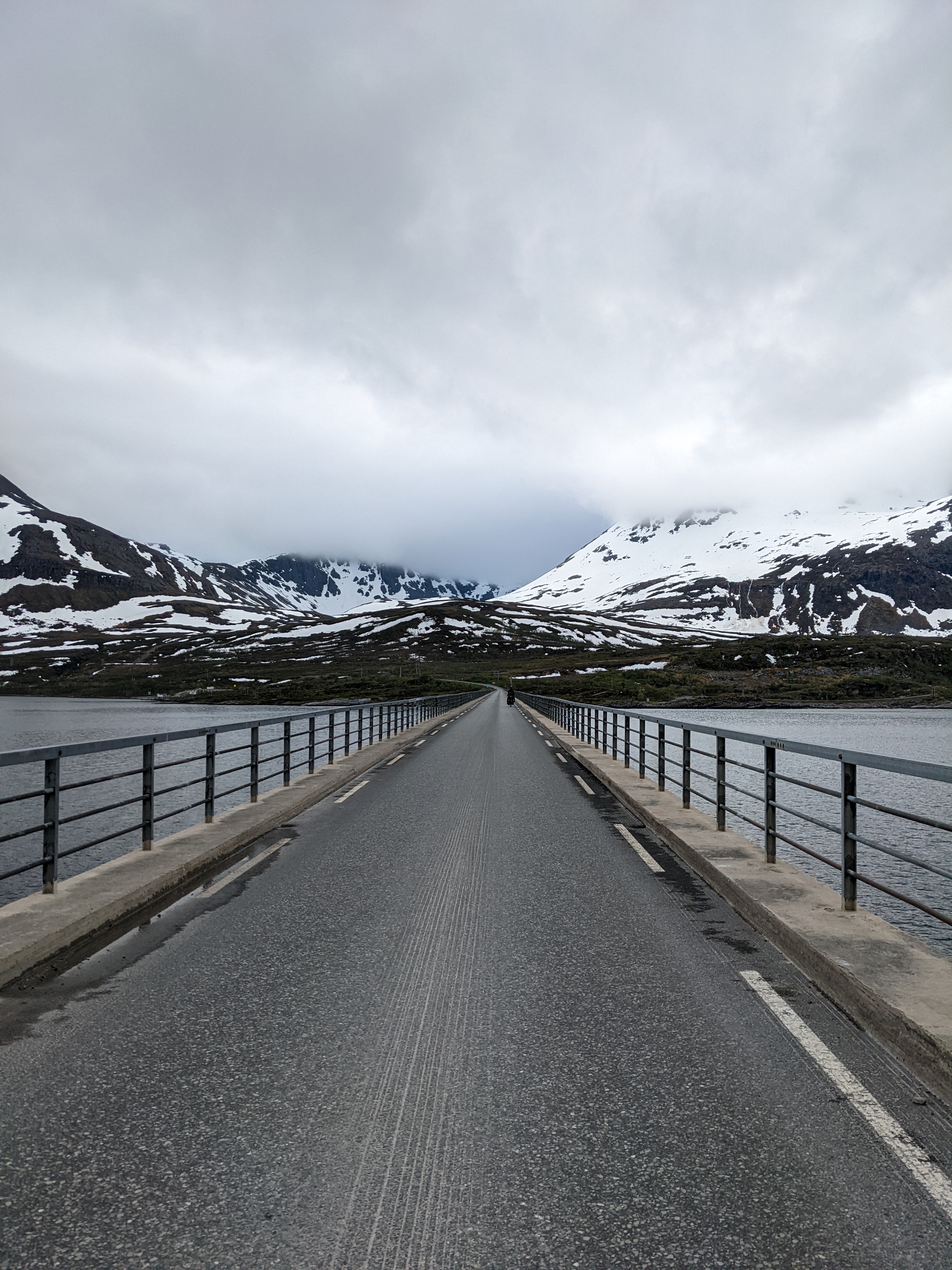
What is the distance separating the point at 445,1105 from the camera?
364 centimetres

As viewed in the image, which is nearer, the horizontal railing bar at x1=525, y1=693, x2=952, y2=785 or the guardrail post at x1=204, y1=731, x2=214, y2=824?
the horizontal railing bar at x1=525, y1=693, x2=952, y2=785

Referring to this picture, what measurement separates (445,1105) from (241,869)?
5635 mm

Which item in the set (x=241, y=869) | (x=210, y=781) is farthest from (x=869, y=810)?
(x=241, y=869)

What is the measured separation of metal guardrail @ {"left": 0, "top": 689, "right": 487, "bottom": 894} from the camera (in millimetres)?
6723

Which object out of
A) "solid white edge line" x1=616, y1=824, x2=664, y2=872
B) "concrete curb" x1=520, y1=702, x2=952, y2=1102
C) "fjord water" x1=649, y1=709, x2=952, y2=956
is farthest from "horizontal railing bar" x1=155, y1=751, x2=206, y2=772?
"fjord water" x1=649, y1=709, x2=952, y2=956

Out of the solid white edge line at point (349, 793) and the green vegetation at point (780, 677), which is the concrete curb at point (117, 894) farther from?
the green vegetation at point (780, 677)

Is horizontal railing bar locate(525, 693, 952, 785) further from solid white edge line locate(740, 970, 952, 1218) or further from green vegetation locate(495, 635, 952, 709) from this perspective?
green vegetation locate(495, 635, 952, 709)

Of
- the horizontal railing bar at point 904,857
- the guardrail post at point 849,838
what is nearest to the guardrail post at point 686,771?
the guardrail post at point 849,838

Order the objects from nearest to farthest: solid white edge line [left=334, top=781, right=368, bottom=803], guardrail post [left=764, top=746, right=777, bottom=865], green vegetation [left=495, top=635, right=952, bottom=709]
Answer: guardrail post [left=764, top=746, right=777, bottom=865] → solid white edge line [left=334, top=781, right=368, bottom=803] → green vegetation [left=495, top=635, right=952, bottom=709]

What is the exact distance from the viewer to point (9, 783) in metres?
25.1

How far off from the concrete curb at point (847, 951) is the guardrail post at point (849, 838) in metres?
0.12

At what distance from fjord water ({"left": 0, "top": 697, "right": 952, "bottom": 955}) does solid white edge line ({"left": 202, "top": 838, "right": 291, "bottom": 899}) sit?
12.9 feet

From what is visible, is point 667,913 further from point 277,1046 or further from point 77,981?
point 77,981

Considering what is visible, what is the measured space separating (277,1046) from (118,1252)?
1.60m
